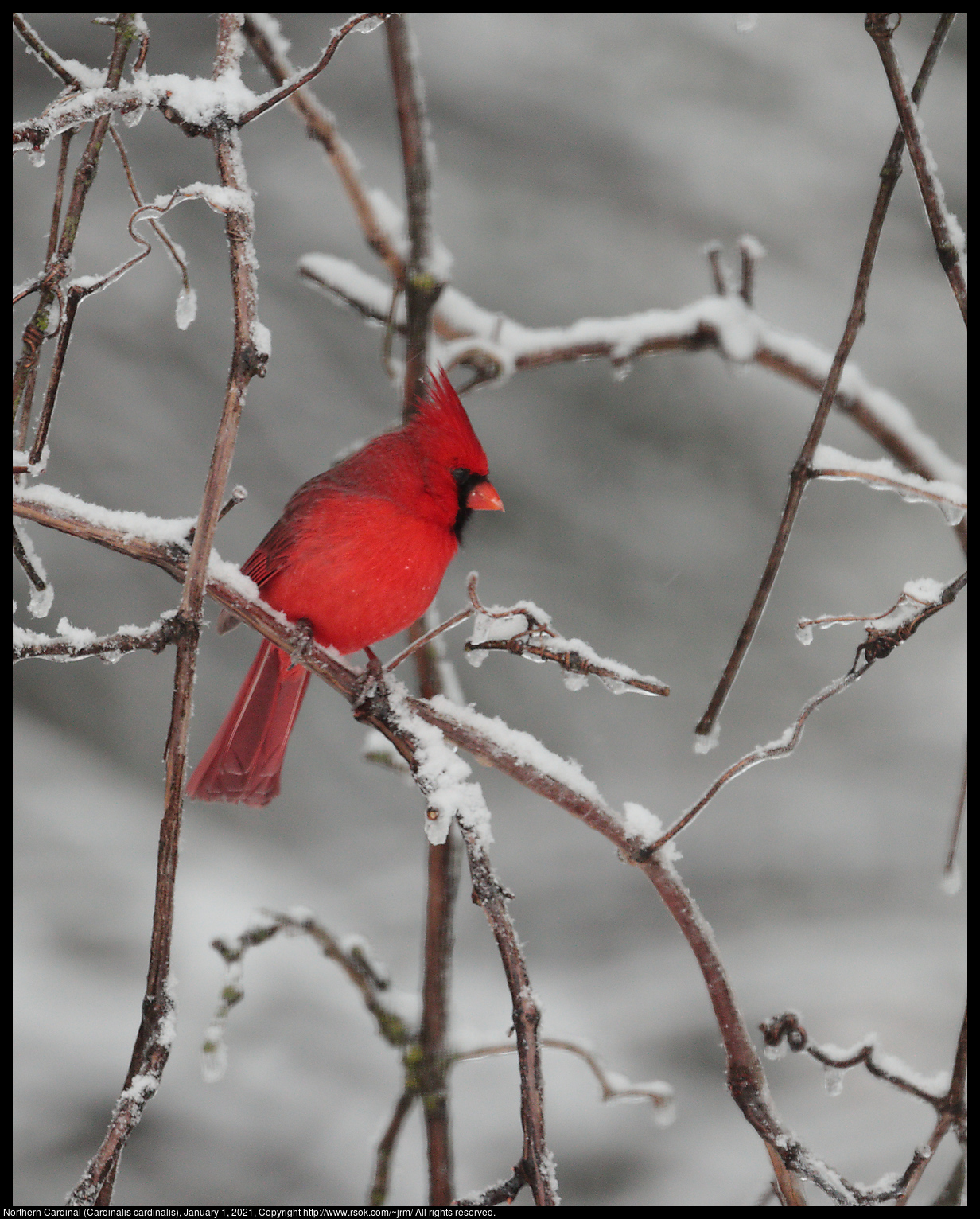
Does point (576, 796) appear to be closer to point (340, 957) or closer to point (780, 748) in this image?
point (780, 748)

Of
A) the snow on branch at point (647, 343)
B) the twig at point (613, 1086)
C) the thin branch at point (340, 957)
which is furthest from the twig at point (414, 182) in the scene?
the twig at point (613, 1086)

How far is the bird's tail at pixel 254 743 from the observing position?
110 centimetres

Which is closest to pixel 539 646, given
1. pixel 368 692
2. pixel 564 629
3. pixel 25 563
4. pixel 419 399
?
pixel 368 692

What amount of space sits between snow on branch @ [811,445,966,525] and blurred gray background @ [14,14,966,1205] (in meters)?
0.70

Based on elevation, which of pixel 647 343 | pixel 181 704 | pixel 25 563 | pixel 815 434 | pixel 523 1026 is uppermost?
pixel 647 343

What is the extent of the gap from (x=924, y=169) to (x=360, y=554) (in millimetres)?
619

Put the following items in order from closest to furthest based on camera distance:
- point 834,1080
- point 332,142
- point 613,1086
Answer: point 834,1080, point 613,1086, point 332,142

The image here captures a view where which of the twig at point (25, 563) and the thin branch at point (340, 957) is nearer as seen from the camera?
the twig at point (25, 563)

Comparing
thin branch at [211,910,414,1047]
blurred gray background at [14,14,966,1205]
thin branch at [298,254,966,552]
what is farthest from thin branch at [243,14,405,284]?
thin branch at [211,910,414,1047]

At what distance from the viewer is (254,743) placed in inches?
44.0

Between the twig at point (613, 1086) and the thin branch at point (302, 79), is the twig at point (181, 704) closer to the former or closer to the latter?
the thin branch at point (302, 79)

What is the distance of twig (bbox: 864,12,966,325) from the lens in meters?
0.69

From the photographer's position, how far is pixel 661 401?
1.81 meters

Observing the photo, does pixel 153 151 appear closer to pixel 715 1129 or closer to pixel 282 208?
pixel 282 208
